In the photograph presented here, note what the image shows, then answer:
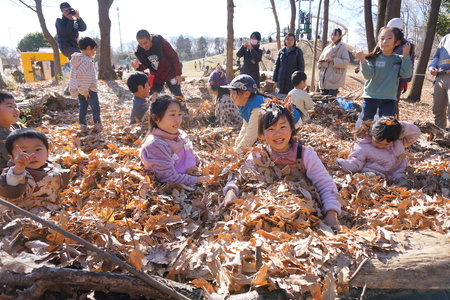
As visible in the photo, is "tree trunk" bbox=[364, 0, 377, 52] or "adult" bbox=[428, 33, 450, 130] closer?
"adult" bbox=[428, 33, 450, 130]

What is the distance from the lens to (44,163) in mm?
2492

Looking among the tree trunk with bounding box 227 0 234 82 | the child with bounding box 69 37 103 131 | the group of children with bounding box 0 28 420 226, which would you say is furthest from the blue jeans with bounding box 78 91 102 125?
the tree trunk with bounding box 227 0 234 82

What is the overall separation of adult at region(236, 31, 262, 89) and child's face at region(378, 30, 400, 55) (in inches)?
145

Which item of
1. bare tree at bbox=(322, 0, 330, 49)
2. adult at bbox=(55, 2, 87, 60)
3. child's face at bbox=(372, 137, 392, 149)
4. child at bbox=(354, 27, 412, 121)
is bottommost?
child's face at bbox=(372, 137, 392, 149)

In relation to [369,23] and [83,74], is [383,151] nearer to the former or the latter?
[83,74]

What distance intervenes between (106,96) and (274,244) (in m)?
9.08

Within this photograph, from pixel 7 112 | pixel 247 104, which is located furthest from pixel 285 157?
pixel 7 112

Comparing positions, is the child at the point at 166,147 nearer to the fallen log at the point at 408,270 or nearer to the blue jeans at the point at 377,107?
the fallen log at the point at 408,270

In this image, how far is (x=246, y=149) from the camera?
12.2ft

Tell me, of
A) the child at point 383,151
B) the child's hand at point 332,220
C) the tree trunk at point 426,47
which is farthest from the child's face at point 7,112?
the tree trunk at point 426,47

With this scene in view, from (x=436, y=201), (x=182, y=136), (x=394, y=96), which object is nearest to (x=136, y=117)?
(x=182, y=136)

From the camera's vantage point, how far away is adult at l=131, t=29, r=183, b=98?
6.00 metres

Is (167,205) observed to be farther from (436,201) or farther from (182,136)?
(436,201)

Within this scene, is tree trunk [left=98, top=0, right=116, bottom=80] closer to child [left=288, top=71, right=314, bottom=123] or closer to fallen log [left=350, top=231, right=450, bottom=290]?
child [left=288, top=71, right=314, bottom=123]
